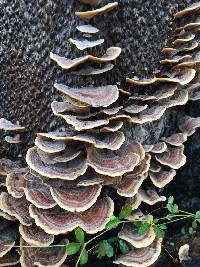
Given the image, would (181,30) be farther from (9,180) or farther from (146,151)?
(9,180)

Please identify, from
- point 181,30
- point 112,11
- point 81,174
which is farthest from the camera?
point 181,30

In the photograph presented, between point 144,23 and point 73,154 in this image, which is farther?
point 144,23

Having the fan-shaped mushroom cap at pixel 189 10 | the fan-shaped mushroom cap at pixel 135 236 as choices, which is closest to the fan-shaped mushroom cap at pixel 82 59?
the fan-shaped mushroom cap at pixel 189 10

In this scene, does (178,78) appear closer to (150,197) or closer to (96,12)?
(96,12)

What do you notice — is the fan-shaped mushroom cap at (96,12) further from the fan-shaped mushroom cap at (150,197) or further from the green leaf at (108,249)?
the green leaf at (108,249)

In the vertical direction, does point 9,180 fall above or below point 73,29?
below

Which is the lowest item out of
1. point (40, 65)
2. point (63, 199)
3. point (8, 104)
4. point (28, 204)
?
point (28, 204)

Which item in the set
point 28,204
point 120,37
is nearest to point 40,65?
point 120,37
